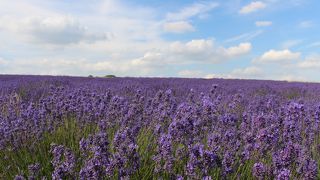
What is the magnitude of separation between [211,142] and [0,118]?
98.5 inches

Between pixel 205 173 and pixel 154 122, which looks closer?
pixel 205 173

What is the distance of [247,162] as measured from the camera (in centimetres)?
329

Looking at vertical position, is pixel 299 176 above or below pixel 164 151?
below

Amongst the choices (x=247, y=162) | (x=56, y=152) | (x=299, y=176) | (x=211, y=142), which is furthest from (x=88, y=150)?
(x=299, y=176)

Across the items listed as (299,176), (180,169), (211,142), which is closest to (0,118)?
(180,169)

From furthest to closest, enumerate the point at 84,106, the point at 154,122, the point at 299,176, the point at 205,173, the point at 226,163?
the point at 84,106 → the point at 154,122 → the point at 299,176 → the point at 226,163 → the point at 205,173

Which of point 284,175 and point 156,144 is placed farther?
point 156,144

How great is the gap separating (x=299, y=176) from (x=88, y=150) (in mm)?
1467

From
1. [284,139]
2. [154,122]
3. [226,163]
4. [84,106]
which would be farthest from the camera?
[84,106]

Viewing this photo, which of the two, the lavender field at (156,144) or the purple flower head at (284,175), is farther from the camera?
the lavender field at (156,144)

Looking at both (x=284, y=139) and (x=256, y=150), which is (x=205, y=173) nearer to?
(x=256, y=150)

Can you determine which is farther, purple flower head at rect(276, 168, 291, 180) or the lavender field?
the lavender field

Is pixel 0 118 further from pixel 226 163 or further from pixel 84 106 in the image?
pixel 226 163

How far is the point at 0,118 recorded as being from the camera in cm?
443
